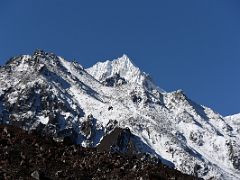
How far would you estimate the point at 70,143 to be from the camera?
123 feet

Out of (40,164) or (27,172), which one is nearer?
(27,172)

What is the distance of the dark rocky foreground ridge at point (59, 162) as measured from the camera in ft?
97.3

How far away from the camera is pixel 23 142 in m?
Answer: 33.5

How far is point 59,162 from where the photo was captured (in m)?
32.0

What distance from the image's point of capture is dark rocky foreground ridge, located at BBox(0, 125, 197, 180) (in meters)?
29.7

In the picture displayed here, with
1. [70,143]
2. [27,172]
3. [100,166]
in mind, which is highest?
[70,143]

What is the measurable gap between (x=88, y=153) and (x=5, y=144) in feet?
18.2

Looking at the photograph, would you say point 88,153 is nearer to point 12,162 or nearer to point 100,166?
point 100,166

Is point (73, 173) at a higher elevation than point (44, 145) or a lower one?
lower

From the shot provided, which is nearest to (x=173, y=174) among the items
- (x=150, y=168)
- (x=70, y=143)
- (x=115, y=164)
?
(x=150, y=168)

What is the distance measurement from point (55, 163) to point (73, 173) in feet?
4.50

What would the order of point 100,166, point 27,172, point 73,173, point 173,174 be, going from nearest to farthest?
point 27,172
point 73,173
point 100,166
point 173,174

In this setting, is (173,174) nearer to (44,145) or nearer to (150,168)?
(150,168)

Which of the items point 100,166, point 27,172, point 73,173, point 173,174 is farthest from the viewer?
point 173,174
